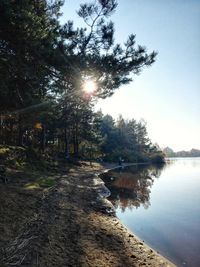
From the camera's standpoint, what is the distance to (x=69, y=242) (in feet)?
23.1

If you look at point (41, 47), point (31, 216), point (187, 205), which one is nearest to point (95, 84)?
point (41, 47)

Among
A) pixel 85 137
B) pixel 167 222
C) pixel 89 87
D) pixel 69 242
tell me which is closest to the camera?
pixel 69 242

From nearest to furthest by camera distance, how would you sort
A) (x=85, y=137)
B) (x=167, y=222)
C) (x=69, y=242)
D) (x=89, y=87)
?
(x=69, y=242) → (x=167, y=222) → (x=89, y=87) → (x=85, y=137)

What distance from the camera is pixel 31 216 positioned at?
838 cm

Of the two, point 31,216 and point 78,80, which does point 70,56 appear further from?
point 31,216

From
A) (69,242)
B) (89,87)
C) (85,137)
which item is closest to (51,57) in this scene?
(89,87)

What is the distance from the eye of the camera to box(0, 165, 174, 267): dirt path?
5762 millimetres

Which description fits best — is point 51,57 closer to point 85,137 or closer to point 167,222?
point 167,222

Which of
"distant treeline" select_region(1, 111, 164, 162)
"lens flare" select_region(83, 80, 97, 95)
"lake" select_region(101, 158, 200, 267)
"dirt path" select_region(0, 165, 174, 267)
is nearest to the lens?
"dirt path" select_region(0, 165, 174, 267)

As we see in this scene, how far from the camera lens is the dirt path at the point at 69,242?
5762 mm

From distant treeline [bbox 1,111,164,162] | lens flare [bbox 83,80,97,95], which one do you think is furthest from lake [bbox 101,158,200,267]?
distant treeline [bbox 1,111,164,162]

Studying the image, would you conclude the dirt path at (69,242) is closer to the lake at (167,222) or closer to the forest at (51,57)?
the lake at (167,222)

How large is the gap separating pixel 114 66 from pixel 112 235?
28.6 feet

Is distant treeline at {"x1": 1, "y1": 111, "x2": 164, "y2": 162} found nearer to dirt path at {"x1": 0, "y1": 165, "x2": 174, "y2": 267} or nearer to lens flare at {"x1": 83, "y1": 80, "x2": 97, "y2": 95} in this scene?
lens flare at {"x1": 83, "y1": 80, "x2": 97, "y2": 95}
